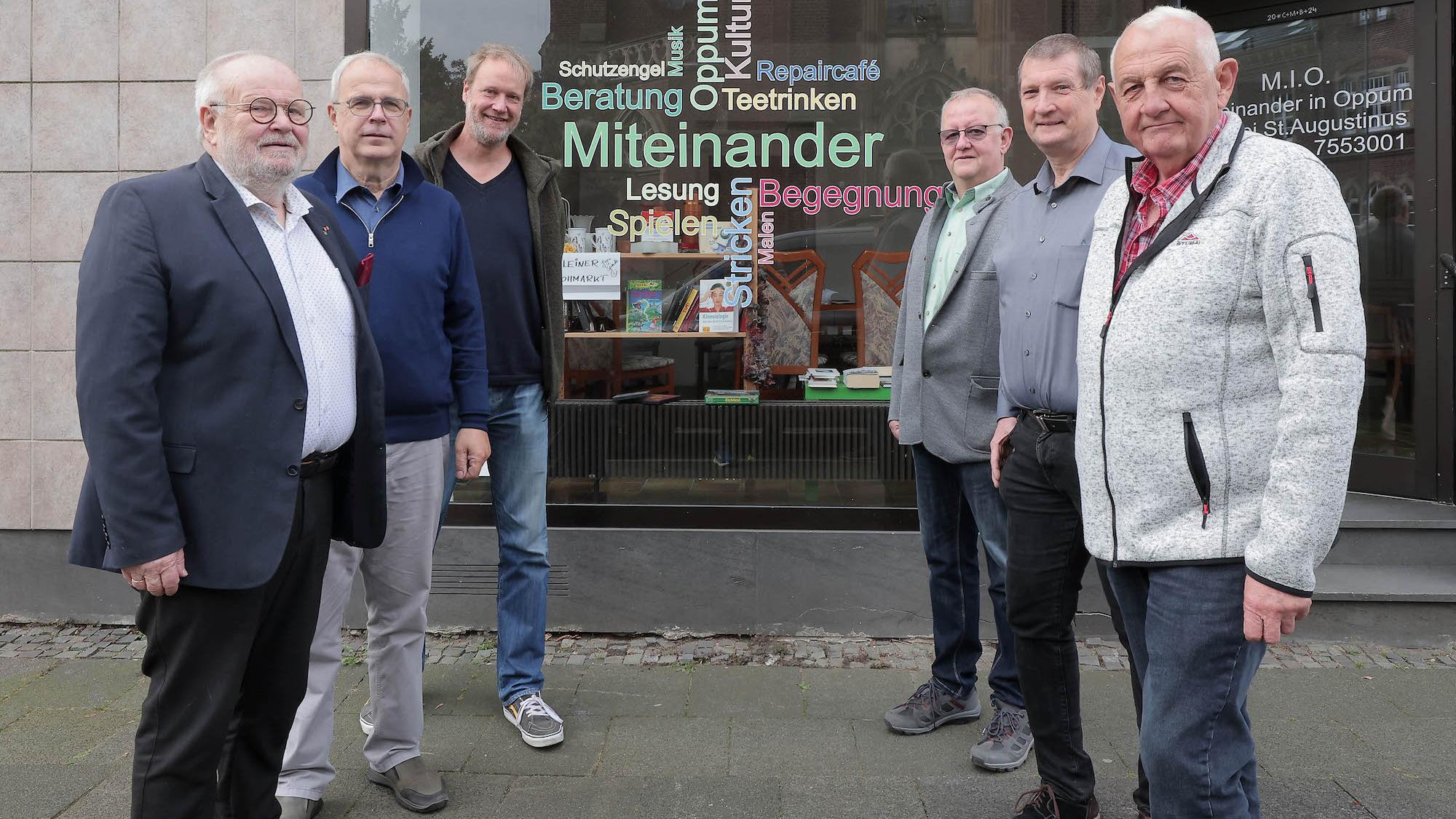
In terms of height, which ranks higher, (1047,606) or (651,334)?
(651,334)

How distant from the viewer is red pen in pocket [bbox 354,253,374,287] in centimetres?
334

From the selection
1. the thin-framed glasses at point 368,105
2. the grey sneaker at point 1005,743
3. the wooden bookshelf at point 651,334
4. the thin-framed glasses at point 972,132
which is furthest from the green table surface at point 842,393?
the thin-framed glasses at point 368,105

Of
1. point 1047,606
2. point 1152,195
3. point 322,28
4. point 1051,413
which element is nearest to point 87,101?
point 322,28

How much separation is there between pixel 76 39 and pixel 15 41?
29 centimetres

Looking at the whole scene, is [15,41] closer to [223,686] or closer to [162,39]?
[162,39]

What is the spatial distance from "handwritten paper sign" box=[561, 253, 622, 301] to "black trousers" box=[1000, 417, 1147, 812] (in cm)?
286

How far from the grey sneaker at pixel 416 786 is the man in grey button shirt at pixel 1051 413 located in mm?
1743

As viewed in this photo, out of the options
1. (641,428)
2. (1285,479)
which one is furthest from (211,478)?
(641,428)

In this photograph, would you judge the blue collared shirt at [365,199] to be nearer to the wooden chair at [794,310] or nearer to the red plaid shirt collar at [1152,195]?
the red plaid shirt collar at [1152,195]

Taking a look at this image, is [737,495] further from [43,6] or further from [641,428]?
[43,6]

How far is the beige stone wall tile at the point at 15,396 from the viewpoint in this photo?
221 inches

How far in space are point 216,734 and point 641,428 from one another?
10.9ft

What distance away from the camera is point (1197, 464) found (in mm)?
2346

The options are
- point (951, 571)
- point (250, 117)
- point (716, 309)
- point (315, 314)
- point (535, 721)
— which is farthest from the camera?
point (716, 309)
